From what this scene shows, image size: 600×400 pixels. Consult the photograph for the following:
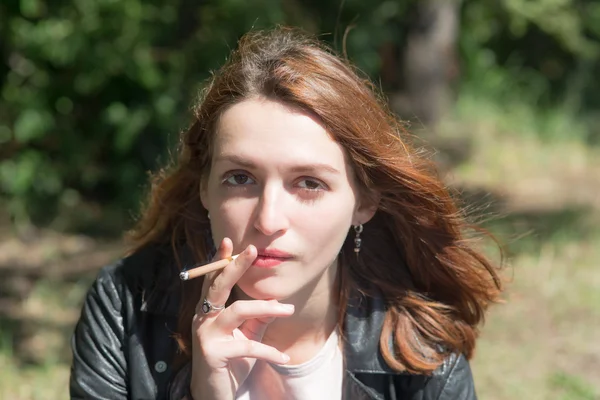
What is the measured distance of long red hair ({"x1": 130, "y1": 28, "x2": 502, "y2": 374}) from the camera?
1.97m

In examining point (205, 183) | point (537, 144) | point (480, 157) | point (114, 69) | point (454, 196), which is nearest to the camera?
point (205, 183)

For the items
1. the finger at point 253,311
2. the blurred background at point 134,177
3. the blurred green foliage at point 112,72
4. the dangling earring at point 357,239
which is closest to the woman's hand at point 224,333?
the finger at point 253,311

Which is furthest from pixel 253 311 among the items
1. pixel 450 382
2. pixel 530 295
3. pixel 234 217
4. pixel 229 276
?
pixel 530 295

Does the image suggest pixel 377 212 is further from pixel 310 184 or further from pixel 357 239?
pixel 310 184

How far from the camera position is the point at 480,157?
7.18 meters

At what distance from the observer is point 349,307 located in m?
2.28

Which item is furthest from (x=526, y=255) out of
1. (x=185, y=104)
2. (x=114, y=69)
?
(x=114, y=69)

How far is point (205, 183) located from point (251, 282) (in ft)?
1.10

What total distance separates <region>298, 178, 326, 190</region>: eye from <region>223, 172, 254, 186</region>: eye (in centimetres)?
12

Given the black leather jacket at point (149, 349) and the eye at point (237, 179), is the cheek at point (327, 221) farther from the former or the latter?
the black leather jacket at point (149, 349)

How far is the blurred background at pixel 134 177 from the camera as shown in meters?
3.82

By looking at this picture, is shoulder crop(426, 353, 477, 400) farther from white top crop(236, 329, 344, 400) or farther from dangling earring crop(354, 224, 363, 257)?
dangling earring crop(354, 224, 363, 257)

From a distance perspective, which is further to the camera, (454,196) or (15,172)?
(15,172)

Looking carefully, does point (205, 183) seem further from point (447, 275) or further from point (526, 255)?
point (526, 255)
